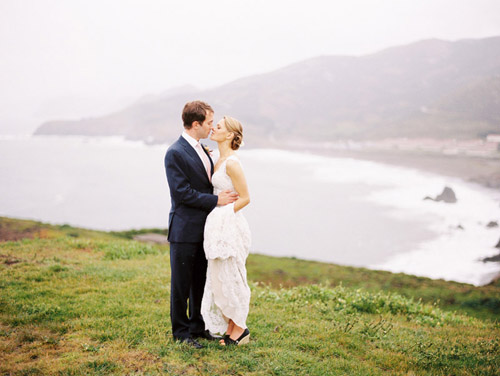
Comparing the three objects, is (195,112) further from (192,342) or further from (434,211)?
(434,211)

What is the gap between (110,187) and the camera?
531ft

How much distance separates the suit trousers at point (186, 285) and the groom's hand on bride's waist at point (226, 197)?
76cm

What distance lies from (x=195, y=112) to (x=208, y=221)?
1533mm

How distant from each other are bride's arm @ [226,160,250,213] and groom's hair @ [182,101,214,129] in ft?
2.45

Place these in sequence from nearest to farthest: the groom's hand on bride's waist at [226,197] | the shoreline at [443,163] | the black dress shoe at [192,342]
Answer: the groom's hand on bride's waist at [226,197]
the black dress shoe at [192,342]
the shoreline at [443,163]

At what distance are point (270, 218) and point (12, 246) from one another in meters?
130

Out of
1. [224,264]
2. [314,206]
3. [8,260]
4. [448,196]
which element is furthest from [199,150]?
[314,206]

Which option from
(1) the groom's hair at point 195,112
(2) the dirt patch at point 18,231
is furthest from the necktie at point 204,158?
(2) the dirt patch at point 18,231

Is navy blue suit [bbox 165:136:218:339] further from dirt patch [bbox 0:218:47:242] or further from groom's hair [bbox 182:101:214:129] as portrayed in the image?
dirt patch [bbox 0:218:47:242]

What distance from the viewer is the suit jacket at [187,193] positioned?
4.89 m

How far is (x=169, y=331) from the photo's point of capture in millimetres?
5949

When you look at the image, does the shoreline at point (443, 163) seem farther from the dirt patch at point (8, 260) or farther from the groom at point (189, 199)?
→ the groom at point (189, 199)

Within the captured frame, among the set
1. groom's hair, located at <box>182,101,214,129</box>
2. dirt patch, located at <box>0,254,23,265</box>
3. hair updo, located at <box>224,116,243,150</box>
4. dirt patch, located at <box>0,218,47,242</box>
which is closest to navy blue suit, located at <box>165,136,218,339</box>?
groom's hair, located at <box>182,101,214,129</box>

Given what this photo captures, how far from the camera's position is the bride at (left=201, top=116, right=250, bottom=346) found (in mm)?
5016
